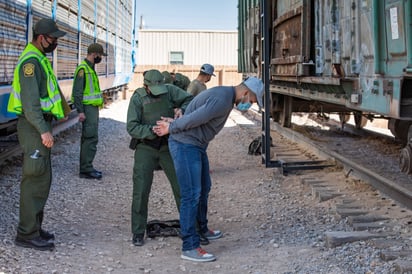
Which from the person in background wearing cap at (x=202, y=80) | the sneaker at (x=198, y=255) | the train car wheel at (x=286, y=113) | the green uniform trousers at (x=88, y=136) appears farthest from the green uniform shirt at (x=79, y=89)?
the train car wheel at (x=286, y=113)

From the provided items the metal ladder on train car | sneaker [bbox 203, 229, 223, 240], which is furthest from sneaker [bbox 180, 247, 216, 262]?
the metal ladder on train car

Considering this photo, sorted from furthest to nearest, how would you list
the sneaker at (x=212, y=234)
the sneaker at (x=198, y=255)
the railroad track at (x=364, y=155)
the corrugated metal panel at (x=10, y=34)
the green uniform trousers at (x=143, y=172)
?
1. the corrugated metal panel at (x=10, y=34)
2. the railroad track at (x=364, y=155)
3. the sneaker at (x=212, y=234)
4. the green uniform trousers at (x=143, y=172)
5. the sneaker at (x=198, y=255)

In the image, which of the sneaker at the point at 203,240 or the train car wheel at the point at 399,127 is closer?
the sneaker at the point at 203,240

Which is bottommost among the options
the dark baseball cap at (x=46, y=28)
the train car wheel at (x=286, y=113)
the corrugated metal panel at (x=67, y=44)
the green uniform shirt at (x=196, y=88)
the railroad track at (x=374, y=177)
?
the railroad track at (x=374, y=177)

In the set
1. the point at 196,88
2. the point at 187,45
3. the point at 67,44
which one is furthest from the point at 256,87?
the point at 187,45

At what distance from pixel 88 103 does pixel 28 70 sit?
3.72 m

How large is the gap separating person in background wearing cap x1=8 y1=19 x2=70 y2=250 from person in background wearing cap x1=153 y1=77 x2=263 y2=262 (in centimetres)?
96

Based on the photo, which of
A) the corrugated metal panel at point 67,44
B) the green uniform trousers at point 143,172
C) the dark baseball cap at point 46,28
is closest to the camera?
the dark baseball cap at point 46,28

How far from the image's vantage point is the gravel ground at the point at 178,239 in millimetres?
4980

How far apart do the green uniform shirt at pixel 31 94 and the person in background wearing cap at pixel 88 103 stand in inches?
138

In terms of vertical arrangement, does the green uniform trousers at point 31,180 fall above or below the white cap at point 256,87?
below

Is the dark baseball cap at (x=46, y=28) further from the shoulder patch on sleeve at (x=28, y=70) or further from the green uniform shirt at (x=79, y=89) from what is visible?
the green uniform shirt at (x=79, y=89)

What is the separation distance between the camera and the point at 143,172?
219 inches

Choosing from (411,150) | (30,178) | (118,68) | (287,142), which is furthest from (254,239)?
(118,68)
